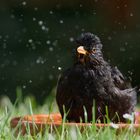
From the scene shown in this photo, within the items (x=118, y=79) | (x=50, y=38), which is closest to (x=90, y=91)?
(x=118, y=79)

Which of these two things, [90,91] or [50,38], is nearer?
[90,91]

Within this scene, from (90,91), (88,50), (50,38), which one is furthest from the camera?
(50,38)

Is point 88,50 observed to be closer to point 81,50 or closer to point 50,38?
point 81,50

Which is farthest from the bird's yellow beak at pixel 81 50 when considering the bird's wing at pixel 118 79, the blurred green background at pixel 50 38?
the blurred green background at pixel 50 38

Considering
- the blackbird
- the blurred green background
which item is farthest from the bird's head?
the blurred green background

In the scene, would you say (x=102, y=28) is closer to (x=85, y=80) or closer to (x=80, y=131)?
(x=85, y=80)

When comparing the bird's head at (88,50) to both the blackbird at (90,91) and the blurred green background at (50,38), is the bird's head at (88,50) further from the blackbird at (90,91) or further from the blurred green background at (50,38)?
the blurred green background at (50,38)
